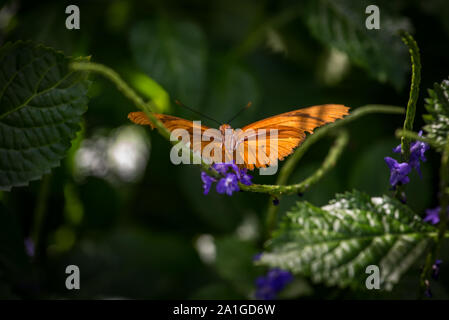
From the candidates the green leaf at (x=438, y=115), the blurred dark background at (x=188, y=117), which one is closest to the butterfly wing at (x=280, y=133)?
the green leaf at (x=438, y=115)

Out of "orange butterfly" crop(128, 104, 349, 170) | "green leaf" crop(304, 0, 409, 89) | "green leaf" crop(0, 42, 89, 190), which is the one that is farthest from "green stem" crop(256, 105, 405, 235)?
"green leaf" crop(0, 42, 89, 190)

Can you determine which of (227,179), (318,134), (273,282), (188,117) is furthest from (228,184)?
(188,117)

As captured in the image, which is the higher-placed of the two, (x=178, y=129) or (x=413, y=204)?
(x=178, y=129)

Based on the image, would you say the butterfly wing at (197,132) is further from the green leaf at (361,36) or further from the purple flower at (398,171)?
the green leaf at (361,36)

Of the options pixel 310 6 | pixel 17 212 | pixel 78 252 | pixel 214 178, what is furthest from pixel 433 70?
pixel 17 212

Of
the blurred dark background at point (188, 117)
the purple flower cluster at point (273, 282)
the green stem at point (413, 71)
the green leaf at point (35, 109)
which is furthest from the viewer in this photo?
the blurred dark background at point (188, 117)

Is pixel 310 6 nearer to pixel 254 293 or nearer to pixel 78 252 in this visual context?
pixel 254 293

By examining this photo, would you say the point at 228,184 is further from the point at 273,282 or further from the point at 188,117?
the point at 188,117
